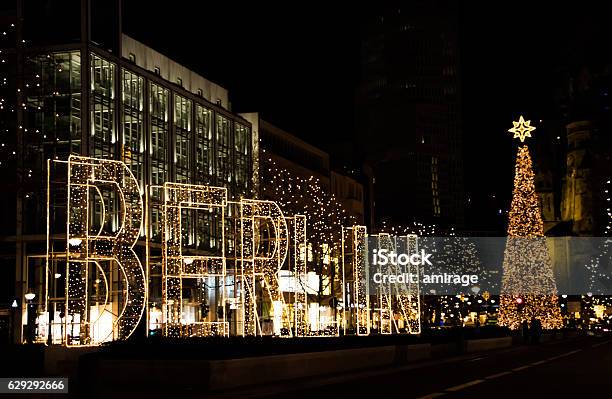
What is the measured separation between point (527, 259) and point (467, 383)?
45.0 meters

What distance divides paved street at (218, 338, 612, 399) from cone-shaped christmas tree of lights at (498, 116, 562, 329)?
32369 mm

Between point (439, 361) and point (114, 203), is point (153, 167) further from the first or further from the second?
point (439, 361)

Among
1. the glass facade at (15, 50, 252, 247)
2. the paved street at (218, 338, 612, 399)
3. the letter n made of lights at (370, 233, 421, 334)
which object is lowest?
the paved street at (218, 338, 612, 399)

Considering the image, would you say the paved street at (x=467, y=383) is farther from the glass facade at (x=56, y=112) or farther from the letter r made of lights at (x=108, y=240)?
the glass facade at (x=56, y=112)

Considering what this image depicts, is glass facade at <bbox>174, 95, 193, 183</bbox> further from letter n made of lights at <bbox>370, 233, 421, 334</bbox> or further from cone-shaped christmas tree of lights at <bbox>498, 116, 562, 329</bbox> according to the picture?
cone-shaped christmas tree of lights at <bbox>498, 116, 562, 329</bbox>

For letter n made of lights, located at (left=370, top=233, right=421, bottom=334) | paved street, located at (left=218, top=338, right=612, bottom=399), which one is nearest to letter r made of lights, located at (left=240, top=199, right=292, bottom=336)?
paved street, located at (left=218, top=338, right=612, bottom=399)

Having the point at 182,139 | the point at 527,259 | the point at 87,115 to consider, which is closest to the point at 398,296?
the point at 527,259

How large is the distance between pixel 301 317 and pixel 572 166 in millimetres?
142506

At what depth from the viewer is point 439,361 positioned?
41.7 metres

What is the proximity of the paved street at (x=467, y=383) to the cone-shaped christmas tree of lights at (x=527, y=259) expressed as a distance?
32.4 metres

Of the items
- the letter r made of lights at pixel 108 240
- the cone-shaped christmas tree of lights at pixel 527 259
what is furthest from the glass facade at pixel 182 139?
the letter r made of lights at pixel 108 240

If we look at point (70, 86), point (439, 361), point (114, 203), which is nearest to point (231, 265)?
point (114, 203)

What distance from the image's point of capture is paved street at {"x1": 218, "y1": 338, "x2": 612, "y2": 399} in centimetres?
2298

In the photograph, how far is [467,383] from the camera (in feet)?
87.7
